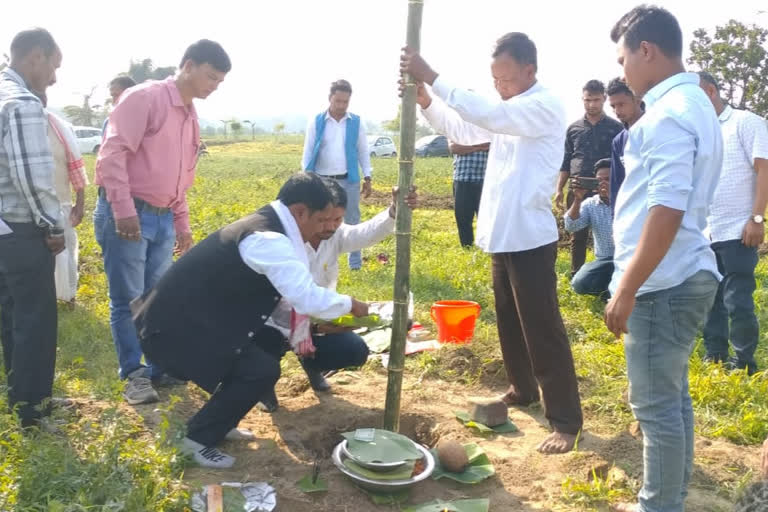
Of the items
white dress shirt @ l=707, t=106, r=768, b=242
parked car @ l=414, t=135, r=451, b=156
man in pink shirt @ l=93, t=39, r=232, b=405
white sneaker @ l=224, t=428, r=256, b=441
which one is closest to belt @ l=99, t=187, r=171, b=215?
man in pink shirt @ l=93, t=39, r=232, b=405

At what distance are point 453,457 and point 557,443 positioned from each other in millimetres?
613

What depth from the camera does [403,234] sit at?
328cm

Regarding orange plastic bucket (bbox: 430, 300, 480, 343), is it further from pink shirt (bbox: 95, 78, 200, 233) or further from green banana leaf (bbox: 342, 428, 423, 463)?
pink shirt (bbox: 95, 78, 200, 233)

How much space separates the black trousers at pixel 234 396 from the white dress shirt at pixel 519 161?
130 centimetres

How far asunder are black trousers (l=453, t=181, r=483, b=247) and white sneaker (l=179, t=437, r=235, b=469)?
483 centimetres

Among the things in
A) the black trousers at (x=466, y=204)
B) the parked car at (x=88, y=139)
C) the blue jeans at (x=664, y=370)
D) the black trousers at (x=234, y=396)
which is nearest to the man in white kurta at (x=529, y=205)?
the blue jeans at (x=664, y=370)

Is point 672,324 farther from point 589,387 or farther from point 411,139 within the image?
point 589,387

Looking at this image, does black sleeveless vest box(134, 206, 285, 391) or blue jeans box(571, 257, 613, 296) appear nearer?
black sleeveless vest box(134, 206, 285, 391)

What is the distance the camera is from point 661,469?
249 centimetres

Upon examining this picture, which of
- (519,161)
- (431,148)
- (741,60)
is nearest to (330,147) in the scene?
(519,161)

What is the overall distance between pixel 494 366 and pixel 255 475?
199 cm

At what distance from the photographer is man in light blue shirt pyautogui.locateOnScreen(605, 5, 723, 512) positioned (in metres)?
2.23

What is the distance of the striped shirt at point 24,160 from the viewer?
3.10 m

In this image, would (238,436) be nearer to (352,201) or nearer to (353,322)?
(353,322)
